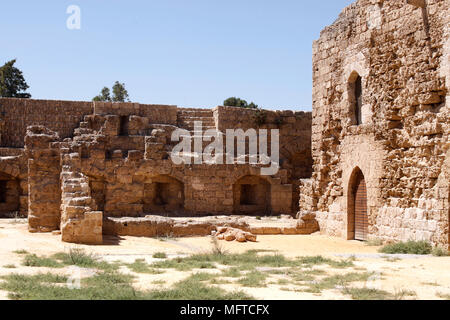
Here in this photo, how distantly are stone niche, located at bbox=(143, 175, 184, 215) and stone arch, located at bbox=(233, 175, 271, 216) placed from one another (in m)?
2.30

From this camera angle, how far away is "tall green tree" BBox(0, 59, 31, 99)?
31459 millimetres

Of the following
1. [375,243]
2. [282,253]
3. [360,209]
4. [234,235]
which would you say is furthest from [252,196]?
[282,253]

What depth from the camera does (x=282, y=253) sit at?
456 inches

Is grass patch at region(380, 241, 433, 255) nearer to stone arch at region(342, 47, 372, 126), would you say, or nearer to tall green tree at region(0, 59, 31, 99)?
stone arch at region(342, 47, 372, 126)

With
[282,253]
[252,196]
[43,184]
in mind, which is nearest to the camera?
[282,253]

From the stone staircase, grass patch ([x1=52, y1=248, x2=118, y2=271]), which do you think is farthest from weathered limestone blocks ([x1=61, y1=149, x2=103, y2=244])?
the stone staircase

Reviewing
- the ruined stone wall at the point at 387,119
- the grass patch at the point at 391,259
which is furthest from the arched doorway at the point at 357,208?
the grass patch at the point at 391,259

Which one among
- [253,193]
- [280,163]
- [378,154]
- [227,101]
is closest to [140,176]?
[253,193]

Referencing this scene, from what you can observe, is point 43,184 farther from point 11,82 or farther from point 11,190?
point 11,82

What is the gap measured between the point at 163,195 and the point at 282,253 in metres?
9.92

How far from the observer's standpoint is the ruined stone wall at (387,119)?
1133cm
